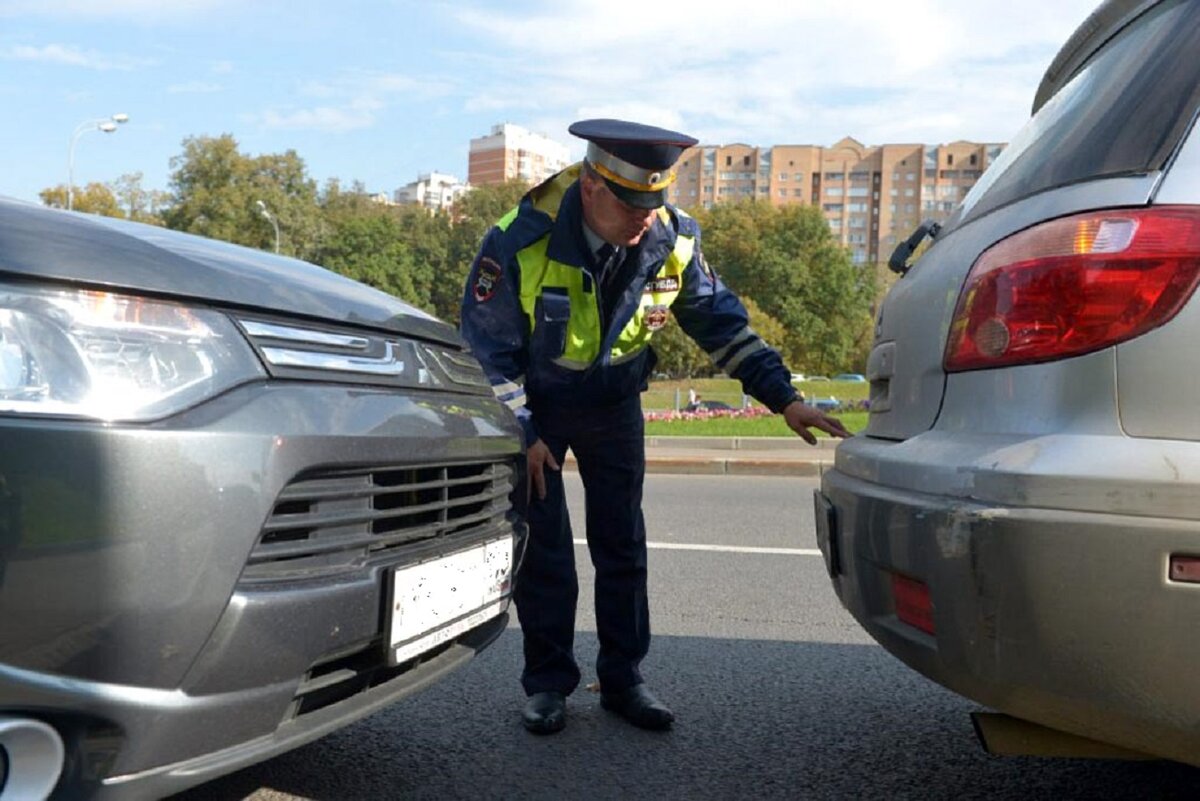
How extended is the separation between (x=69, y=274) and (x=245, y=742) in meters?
0.76

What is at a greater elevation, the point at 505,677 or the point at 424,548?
the point at 424,548

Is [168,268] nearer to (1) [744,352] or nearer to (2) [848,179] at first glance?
(1) [744,352]

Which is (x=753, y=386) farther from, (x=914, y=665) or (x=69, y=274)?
(x=69, y=274)

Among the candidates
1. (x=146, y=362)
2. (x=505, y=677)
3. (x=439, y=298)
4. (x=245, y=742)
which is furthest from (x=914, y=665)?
(x=439, y=298)

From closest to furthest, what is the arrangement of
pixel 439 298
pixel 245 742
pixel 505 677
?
1. pixel 245 742
2. pixel 505 677
3. pixel 439 298

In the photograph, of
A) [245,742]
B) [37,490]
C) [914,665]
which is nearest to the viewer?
[37,490]

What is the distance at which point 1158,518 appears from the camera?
4.95ft

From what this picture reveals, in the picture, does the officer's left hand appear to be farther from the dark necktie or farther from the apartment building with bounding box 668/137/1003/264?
the apartment building with bounding box 668/137/1003/264

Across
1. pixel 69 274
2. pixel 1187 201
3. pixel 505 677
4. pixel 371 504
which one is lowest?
pixel 505 677

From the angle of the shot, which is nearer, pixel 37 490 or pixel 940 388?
pixel 37 490

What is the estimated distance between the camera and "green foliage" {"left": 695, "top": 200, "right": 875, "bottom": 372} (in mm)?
65438

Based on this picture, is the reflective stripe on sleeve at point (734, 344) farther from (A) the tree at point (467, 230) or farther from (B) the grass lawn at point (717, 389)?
(A) the tree at point (467, 230)

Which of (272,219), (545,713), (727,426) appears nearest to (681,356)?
(272,219)

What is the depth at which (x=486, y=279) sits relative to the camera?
121 inches
